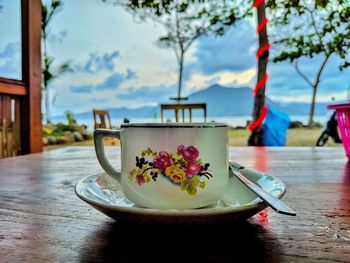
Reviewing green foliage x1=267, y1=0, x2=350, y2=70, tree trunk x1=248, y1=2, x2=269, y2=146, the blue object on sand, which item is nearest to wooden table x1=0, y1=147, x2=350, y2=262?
green foliage x1=267, y1=0, x2=350, y2=70

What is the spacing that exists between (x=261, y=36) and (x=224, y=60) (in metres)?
3.03

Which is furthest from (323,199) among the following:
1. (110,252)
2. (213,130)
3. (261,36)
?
(261,36)

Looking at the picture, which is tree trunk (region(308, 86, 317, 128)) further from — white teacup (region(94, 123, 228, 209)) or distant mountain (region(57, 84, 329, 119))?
white teacup (region(94, 123, 228, 209))

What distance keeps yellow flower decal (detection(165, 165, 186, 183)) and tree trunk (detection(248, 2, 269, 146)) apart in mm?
3209

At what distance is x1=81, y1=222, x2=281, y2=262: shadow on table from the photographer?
30 centimetres

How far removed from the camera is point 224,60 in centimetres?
636

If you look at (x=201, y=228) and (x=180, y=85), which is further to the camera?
(x=180, y=85)

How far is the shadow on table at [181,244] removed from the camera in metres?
0.30

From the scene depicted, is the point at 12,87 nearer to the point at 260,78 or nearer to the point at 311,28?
the point at 260,78

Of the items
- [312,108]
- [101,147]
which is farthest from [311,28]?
[101,147]

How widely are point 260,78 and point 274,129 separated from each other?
65 centimetres

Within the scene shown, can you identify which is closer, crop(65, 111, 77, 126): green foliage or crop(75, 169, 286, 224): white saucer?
crop(75, 169, 286, 224): white saucer

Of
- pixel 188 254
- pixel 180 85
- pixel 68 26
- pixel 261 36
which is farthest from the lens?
pixel 68 26

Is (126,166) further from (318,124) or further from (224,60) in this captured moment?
(318,124)
